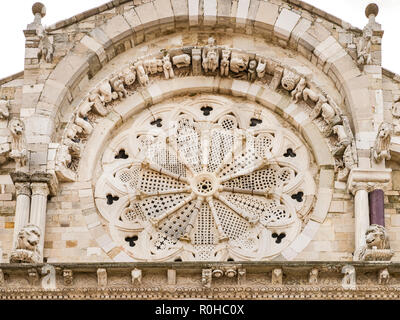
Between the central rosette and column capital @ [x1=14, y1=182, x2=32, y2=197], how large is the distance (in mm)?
2479

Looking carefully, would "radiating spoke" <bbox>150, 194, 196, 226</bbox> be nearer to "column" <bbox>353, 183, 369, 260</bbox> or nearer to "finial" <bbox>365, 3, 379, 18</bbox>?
"column" <bbox>353, 183, 369, 260</bbox>

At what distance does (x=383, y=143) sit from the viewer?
80.5 ft

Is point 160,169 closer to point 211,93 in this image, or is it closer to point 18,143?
point 211,93

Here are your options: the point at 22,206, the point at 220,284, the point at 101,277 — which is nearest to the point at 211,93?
the point at 22,206

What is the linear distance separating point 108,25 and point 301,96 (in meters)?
3.23

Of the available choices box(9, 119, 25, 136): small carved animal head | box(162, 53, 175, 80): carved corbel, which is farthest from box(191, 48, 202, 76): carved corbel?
box(9, 119, 25, 136): small carved animal head

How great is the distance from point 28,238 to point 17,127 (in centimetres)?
237

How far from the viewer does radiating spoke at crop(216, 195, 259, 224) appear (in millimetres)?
24734

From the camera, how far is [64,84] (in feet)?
84.2

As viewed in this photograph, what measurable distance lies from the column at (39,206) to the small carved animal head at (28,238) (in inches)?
30.9

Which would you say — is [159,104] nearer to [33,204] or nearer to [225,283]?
[33,204]

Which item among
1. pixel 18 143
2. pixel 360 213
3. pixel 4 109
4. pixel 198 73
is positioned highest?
pixel 198 73
